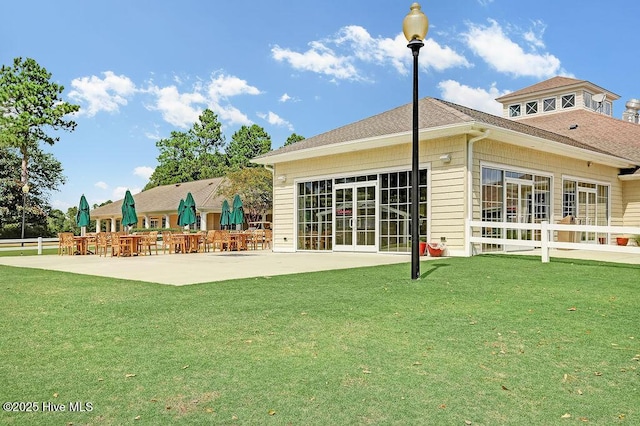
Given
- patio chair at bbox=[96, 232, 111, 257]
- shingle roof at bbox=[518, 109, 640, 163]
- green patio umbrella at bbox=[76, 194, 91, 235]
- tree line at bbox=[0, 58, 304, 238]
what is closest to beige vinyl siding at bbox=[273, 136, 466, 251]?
patio chair at bbox=[96, 232, 111, 257]

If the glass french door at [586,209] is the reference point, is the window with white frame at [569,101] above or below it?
above

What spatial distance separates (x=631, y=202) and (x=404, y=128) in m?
11.0

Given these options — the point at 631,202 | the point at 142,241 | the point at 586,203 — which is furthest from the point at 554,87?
the point at 142,241

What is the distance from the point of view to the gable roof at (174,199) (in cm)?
3388

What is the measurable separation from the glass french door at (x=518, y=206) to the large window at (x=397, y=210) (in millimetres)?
2412

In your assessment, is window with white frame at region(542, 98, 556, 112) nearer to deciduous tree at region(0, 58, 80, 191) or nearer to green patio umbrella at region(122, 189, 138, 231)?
green patio umbrella at region(122, 189, 138, 231)

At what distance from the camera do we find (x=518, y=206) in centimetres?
1348

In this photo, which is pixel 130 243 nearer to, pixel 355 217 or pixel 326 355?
pixel 355 217

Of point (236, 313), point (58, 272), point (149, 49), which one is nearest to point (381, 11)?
point (149, 49)

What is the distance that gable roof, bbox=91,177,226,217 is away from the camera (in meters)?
33.9

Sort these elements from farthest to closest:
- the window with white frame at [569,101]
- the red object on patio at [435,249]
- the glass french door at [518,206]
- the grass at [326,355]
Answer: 1. the window with white frame at [569,101]
2. the glass french door at [518,206]
3. the red object on patio at [435,249]
4. the grass at [326,355]

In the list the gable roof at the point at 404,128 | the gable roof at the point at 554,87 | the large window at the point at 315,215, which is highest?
the gable roof at the point at 554,87

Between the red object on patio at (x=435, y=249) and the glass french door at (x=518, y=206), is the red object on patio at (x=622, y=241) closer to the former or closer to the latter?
the glass french door at (x=518, y=206)

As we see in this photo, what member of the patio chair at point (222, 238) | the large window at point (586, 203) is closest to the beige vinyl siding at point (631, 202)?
the large window at point (586, 203)
